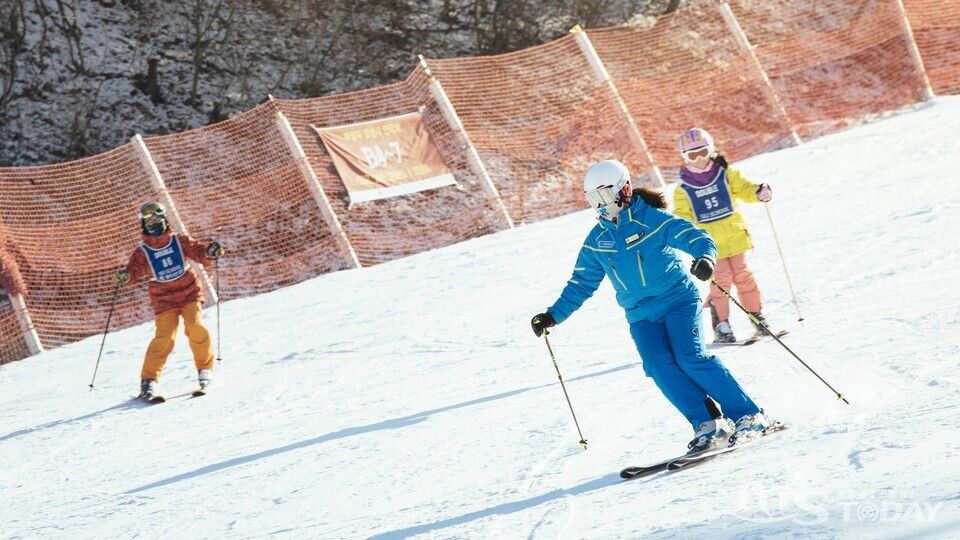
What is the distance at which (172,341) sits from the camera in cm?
883

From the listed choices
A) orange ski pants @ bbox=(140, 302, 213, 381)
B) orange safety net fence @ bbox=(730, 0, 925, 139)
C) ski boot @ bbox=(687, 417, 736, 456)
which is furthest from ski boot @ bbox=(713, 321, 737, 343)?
orange safety net fence @ bbox=(730, 0, 925, 139)

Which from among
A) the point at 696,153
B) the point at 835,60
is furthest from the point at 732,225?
the point at 835,60

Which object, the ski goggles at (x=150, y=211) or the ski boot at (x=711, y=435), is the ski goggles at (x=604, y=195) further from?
the ski goggles at (x=150, y=211)

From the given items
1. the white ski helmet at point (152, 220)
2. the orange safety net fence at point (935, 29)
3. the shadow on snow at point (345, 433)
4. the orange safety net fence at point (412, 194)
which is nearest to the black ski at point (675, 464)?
the shadow on snow at point (345, 433)

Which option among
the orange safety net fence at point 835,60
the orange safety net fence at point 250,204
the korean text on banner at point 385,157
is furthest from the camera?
the orange safety net fence at point 835,60

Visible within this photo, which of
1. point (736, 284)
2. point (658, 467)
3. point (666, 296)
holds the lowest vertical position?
point (658, 467)

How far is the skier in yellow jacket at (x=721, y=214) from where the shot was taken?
745 centimetres

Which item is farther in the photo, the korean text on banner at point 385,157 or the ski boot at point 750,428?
the korean text on banner at point 385,157

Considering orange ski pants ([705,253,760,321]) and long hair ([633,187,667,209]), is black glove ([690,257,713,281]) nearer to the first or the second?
long hair ([633,187,667,209])

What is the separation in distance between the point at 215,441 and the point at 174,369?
9.28 feet

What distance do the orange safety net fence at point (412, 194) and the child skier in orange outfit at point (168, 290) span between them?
3.89 m

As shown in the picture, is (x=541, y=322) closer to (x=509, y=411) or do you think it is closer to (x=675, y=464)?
(x=675, y=464)

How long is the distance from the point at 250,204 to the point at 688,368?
11022 mm

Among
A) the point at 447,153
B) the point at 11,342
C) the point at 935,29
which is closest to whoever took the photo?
the point at 11,342
